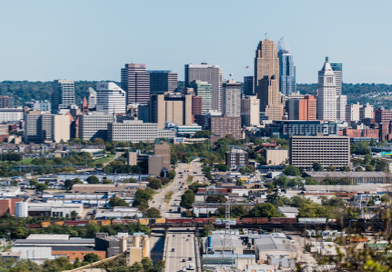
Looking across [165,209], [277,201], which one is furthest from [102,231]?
[277,201]

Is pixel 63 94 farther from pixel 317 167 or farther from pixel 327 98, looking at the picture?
pixel 317 167

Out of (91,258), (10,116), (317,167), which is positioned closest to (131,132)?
(317,167)

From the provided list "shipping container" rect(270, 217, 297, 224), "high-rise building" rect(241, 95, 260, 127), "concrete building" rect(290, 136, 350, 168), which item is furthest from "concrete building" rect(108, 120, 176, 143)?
"shipping container" rect(270, 217, 297, 224)

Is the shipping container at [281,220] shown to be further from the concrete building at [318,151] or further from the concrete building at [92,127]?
the concrete building at [92,127]

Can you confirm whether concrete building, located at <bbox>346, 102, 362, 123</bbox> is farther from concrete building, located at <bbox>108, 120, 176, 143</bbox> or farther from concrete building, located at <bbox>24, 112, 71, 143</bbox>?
concrete building, located at <bbox>24, 112, 71, 143</bbox>

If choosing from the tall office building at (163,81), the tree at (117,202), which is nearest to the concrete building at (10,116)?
the tall office building at (163,81)

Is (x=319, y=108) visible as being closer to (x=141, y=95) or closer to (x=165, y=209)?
(x=141, y=95)

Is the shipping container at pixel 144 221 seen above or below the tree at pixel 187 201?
below
